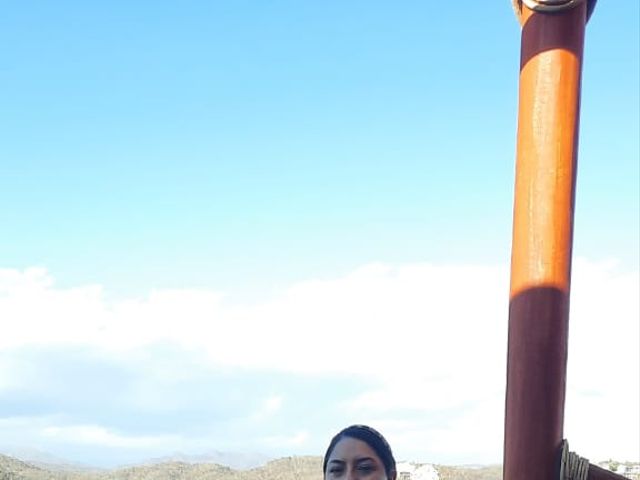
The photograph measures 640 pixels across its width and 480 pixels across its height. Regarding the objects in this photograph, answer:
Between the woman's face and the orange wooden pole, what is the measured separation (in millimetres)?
321

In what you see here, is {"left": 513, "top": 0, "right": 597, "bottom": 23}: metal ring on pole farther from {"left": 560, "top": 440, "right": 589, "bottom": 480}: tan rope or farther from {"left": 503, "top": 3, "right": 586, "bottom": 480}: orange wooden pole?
{"left": 560, "top": 440, "right": 589, "bottom": 480}: tan rope

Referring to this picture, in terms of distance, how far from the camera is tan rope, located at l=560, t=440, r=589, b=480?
1.55 m

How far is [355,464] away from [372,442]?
0.06 meters

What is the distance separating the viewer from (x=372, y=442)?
6.12 ft

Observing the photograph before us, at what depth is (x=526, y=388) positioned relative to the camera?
5.29 ft

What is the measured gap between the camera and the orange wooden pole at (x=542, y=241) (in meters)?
1.60

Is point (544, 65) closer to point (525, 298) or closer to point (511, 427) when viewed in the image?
point (525, 298)

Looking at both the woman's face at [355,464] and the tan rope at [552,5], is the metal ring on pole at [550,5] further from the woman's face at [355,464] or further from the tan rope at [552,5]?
the woman's face at [355,464]

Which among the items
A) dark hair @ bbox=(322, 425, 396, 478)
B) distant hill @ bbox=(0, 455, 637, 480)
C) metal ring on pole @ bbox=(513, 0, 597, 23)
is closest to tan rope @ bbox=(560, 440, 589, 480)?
dark hair @ bbox=(322, 425, 396, 478)

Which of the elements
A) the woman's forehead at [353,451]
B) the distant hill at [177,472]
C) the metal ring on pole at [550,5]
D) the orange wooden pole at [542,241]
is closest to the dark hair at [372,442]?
the woman's forehead at [353,451]

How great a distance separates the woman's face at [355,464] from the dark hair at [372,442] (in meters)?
0.01

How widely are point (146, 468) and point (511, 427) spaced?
2303 cm

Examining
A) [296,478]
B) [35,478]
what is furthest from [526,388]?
[35,478]

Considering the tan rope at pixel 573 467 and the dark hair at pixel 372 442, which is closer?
the tan rope at pixel 573 467
